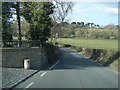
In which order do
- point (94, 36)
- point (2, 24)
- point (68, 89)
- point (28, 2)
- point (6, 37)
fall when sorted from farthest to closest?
1. point (94, 36)
2. point (28, 2)
3. point (6, 37)
4. point (2, 24)
5. point (68, 89)

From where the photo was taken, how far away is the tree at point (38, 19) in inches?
1394

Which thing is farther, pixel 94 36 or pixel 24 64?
pixel 94 36

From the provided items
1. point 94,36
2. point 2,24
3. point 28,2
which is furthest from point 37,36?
point 94,36

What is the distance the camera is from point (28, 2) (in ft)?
116

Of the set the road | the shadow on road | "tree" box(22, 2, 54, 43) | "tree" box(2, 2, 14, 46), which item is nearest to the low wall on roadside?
the shadow on road

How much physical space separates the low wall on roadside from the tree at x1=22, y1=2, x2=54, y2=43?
28.0 feet

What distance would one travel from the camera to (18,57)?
85.1 feet

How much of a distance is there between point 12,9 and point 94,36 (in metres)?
77.4

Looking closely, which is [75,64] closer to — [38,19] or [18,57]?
[38,19]

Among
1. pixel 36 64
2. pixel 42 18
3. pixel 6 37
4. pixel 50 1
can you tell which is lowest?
pixel 36 64

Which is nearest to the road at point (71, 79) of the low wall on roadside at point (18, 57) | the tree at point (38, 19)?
the low wall on roadside at point (18, 57)

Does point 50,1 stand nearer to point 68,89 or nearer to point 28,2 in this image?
point 28,2

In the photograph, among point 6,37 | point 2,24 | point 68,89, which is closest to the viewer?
point 68,89

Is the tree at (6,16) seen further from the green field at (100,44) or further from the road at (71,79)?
the green field at (100,44)
